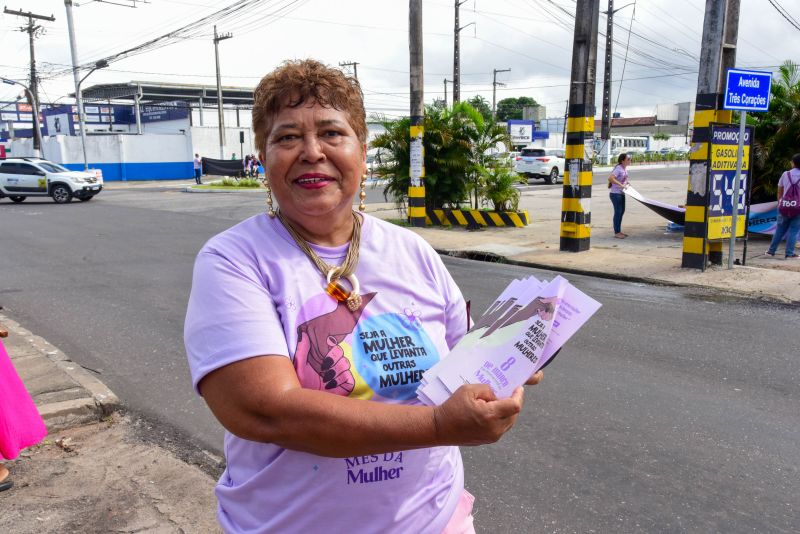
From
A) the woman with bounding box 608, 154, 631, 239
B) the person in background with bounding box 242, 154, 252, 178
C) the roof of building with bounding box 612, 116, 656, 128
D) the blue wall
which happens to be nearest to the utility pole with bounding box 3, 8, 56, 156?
the blue wall

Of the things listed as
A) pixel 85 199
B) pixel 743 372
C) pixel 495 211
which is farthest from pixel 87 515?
pixel 85 199

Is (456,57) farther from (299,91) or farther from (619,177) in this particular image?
(299,91)

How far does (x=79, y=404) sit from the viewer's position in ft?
14.9

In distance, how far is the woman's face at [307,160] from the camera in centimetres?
165

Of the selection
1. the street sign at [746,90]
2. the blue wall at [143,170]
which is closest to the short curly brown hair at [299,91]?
the street sign at [746,90]

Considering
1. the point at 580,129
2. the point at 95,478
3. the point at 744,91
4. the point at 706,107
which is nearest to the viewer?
the point at 95,478

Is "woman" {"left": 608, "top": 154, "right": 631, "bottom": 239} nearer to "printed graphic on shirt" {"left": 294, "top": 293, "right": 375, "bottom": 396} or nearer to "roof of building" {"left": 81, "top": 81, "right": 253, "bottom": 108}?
"printed graphic on shirt" {"left": 294, "top": 293, "right": 375, "bottom": 396}

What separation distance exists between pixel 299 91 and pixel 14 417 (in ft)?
9.91

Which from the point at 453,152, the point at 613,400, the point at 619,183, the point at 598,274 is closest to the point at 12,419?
the point at 613,400

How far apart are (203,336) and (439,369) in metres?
0.51

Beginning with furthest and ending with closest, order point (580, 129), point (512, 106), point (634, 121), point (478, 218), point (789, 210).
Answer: point (512, 106), point (634, 121), point (478, 218), point (580, 129), point (789, 210)

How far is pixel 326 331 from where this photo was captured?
1545 millimetres

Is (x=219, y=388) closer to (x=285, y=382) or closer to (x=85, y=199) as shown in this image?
(x=285, y=382)

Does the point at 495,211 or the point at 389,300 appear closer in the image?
the point at 389,300
